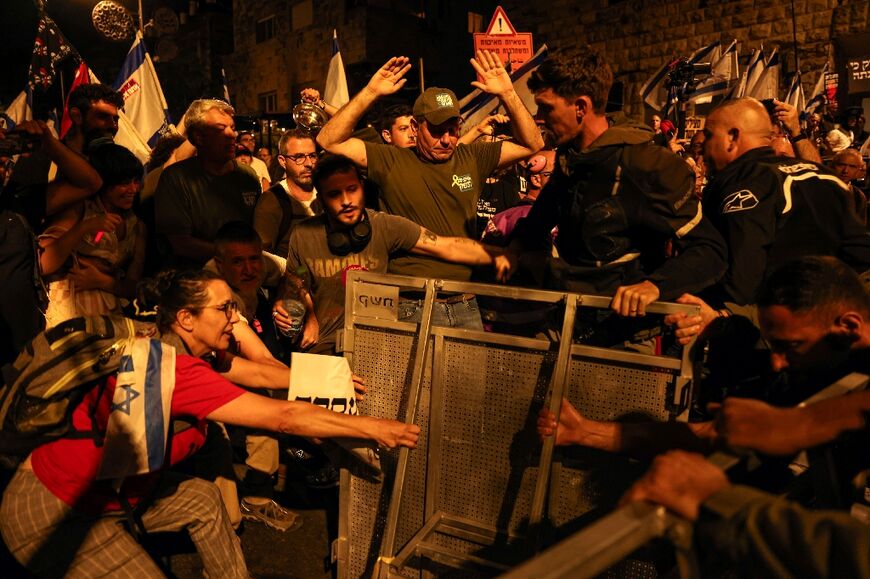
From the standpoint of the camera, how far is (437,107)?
448 centimetres

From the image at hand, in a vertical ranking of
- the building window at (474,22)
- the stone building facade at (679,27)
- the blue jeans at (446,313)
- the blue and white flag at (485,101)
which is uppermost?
the building window at (474,22)

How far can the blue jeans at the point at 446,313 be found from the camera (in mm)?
4004

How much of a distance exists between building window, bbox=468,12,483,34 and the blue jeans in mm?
17499

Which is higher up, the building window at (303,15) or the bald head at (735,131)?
the building window at (303,15)

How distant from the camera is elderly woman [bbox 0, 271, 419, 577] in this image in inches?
119

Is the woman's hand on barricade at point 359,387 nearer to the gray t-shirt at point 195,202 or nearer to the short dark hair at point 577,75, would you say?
the short dark hair at point 577,75

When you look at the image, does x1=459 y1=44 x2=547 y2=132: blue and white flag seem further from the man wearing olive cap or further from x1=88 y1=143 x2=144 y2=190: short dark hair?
x1=88 y1=143 x2=144 y2=190: short dark hair

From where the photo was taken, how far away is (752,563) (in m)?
1.74

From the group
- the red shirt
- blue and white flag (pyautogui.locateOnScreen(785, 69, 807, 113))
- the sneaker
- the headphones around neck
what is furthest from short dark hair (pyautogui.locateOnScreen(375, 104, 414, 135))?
blue and white flag (pyautogui.locateOnScreen(785, 69, 807, 113))

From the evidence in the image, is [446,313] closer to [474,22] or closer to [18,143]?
[18,143]

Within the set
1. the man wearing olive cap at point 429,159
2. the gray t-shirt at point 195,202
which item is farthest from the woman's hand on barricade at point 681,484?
the gray t-shirt at point 195,202

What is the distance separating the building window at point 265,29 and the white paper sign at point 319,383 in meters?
27.5

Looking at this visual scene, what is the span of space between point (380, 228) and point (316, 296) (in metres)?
0.56

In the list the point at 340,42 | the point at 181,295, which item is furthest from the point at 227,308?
the point at 340,42
